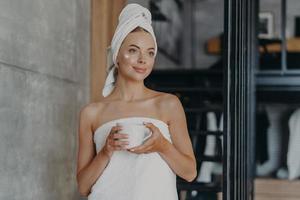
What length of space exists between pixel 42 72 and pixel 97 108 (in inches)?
42.8

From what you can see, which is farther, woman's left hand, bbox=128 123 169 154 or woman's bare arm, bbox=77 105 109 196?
woman's bare arm, bbox=77 105 109 196

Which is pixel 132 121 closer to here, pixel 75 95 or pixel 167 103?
pixel 167 103

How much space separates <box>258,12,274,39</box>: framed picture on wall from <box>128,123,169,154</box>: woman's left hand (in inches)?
219

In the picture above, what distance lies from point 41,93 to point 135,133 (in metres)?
1.28

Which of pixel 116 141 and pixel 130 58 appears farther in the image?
pixel 130 58

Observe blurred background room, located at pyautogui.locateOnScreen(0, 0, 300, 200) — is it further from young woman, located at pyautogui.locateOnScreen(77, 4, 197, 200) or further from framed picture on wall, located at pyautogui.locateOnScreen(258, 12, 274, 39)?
young woman, located at pyautogui.locateOnScreen(77, 4, 197, 200)

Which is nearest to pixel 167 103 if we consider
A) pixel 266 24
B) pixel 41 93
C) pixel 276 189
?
pixel 41 93

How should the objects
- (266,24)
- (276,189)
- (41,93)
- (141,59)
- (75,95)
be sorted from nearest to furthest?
(141,59)
(41,93)
(75,95)
(276,189)
(266,24)

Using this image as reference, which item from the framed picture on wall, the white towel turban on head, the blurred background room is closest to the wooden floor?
the blurred background room

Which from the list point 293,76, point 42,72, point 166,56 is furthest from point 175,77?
point 42,72

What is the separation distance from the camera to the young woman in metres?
1.53

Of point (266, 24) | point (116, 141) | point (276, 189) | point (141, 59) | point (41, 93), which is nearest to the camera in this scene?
point (116, 141)

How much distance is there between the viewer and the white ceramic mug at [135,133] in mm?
A: 1444

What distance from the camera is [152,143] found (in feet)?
4.78
